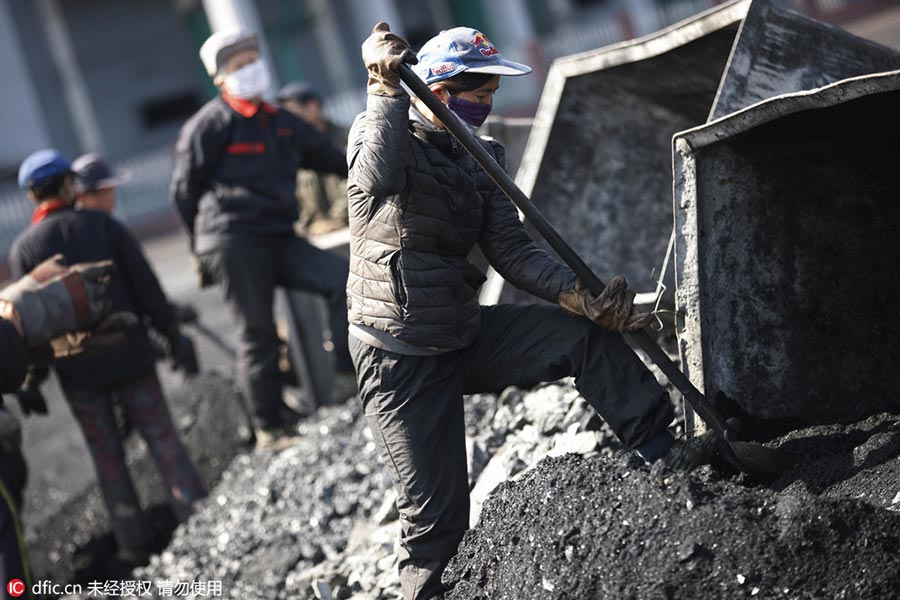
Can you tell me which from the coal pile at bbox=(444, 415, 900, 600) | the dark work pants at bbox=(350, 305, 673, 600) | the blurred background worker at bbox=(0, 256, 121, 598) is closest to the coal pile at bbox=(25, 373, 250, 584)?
the blurred background worker at bbox=(0, 256, 121, 598)

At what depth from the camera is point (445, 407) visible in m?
3.95

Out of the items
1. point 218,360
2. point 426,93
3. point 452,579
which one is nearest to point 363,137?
point 426,93

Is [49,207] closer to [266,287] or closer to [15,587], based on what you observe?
[266,287]

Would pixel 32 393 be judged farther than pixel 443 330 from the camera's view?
Yes

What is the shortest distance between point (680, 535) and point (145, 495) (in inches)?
194

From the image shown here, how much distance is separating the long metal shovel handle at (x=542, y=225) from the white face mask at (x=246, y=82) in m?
3.00

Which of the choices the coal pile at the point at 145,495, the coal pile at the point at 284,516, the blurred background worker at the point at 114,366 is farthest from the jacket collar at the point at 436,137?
the coal pile at the point at 145,495

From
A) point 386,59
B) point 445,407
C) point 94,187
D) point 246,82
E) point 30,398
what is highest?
point 386,59

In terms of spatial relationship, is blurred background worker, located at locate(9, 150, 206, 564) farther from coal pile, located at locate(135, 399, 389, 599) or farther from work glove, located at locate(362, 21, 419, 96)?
work glove, located at locate(362, 21, 419, 96)

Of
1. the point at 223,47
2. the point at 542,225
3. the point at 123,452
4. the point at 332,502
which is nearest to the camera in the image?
the point at 542,225

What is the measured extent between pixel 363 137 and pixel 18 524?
86.3 inches

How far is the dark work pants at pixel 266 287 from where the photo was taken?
6.45 meters

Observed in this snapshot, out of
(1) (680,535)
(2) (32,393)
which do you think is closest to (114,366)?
(2) (32,393)

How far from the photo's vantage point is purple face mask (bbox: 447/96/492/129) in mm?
3924
